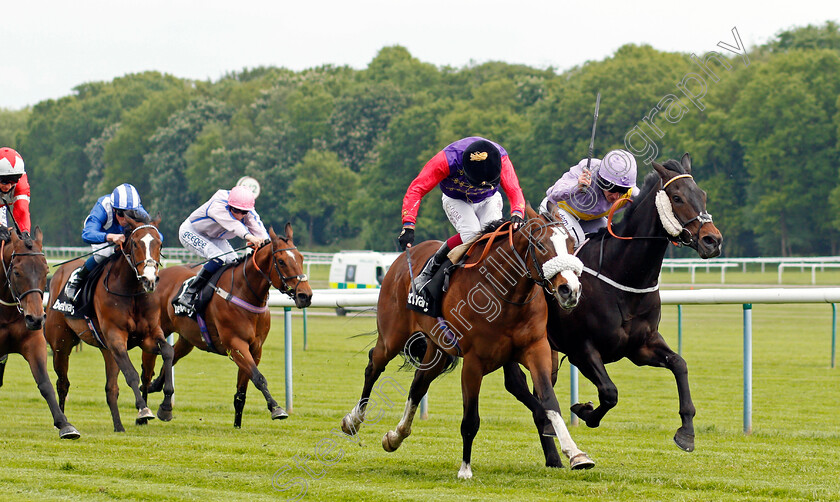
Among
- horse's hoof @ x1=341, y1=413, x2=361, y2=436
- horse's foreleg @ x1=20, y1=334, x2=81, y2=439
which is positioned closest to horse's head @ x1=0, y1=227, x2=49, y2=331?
horse's foreleg @ x1=20, y1=334, x2=81, y2=439

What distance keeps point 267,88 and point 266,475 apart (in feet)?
257

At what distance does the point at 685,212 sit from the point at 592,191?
130cm

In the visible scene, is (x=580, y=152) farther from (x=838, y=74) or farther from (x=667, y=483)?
(x=667, y=483)

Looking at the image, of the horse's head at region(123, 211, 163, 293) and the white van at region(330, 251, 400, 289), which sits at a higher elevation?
the horse's head at region(123, 211, 163, 293)

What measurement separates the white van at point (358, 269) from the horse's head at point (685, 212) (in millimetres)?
20399

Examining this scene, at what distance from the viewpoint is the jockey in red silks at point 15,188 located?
7703 mm

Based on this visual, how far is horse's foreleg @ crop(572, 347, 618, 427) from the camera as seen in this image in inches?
237

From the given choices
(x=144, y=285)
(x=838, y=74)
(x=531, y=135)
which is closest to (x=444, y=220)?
(x=531, y=135)

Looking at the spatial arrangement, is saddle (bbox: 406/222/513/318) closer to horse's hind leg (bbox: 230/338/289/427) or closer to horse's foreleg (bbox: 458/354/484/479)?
horse's foreleg (bbox: 458/354/484/479)

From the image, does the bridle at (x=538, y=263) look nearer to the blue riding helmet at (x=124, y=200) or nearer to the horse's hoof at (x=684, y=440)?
the horse's hoof at (x=684, y=440)

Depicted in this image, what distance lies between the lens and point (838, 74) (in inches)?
1527

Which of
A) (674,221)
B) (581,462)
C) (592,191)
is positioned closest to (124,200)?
(592,191)

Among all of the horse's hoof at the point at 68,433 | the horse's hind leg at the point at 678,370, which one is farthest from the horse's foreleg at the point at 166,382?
the horse's hind leg at the point at 678,370

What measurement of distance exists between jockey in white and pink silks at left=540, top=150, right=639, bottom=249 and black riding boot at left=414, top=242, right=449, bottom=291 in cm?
85
